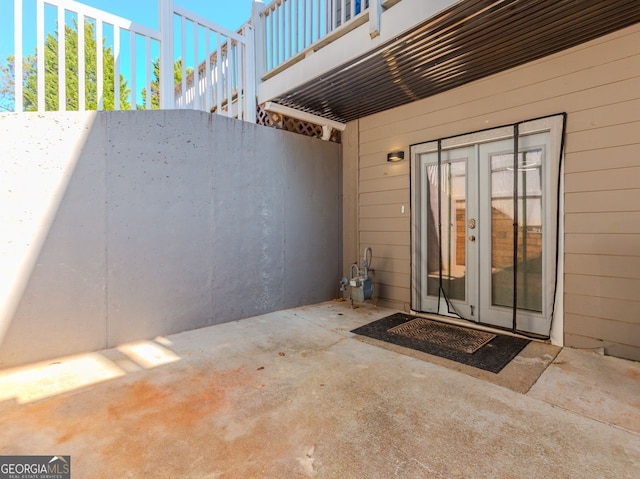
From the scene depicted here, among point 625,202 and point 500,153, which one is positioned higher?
point 500,153

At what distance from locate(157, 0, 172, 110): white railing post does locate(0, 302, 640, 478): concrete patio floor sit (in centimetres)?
262

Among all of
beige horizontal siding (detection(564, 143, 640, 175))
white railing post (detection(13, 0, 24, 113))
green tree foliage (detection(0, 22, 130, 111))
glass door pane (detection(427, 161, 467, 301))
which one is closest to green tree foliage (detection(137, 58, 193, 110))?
green tree foliage (detection(0, 22, 130, 111))

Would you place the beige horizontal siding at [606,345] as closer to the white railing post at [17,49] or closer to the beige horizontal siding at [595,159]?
the beige horizontal siding at [595,159]

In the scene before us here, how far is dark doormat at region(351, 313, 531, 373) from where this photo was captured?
2.76 meters

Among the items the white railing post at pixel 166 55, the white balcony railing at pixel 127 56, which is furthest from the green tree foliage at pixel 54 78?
the white railing post at pixel 166 55

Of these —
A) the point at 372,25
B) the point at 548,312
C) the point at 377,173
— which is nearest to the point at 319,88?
the point at 372,25

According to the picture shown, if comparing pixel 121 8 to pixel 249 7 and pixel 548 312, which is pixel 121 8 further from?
pixel 548 312

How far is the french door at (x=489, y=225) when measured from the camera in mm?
3164

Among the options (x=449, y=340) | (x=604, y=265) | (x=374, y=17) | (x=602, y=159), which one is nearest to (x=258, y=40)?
(x=374, y=17)

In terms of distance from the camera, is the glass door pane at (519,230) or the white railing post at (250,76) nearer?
the glass door pane at (519,230)

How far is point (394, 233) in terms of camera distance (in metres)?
4.38

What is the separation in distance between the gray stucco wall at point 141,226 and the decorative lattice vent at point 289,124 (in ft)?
0.64

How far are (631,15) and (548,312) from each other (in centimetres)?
256

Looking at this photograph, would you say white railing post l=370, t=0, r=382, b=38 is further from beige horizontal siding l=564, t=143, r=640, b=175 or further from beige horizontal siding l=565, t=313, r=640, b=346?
beige horizontal siding l=565, t=313, r=640, b=346
